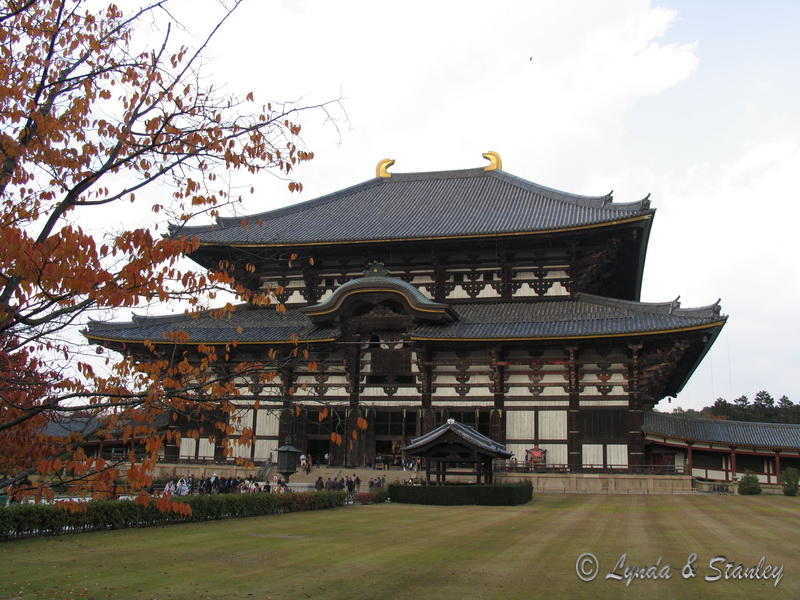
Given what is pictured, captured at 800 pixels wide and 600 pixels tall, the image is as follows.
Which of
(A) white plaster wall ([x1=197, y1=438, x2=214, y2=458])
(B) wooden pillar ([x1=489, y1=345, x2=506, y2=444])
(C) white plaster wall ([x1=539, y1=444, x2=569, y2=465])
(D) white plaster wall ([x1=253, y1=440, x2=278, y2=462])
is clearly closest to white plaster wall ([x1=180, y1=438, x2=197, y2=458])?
(A) white plaster wall ([x1=197, y1=438, x2=214, y2=458])

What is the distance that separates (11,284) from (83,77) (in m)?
3.03

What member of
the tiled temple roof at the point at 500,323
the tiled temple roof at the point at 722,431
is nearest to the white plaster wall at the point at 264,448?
the tiled temple roof at the point at 500,323

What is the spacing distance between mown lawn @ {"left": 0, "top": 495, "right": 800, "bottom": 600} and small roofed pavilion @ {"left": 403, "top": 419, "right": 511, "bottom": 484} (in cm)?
506

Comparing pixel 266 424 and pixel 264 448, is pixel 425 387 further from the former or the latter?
pixel 264 448

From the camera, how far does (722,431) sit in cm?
4375

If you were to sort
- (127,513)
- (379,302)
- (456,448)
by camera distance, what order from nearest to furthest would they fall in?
(127,513)
(456,448)
(379,302)

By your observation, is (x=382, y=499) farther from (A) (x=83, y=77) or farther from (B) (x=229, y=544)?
(A) (x=83, y=77)

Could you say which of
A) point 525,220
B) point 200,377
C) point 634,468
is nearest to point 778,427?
point 634,468

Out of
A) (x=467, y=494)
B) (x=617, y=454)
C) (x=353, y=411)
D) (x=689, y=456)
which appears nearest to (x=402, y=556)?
(x=467, y=494)

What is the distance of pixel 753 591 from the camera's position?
445 inches

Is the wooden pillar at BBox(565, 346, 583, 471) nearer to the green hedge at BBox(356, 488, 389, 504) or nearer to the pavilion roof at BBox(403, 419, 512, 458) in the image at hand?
the pavilion roof at BBox(403, 419, 512, 458)

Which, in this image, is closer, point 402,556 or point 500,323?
point 402,556

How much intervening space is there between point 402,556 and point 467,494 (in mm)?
13689

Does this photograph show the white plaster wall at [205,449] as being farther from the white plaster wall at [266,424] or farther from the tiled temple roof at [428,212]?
the tiled temple roof at [428,212]
